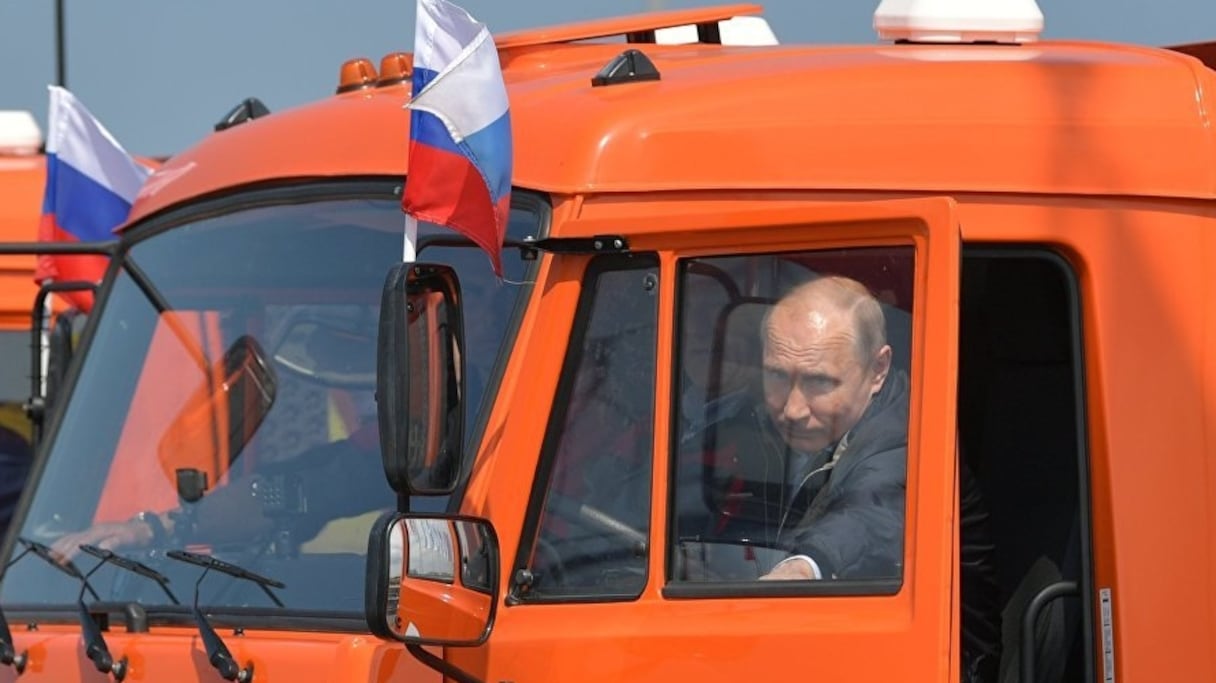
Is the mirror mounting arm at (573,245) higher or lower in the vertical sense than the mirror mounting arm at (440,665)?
higher

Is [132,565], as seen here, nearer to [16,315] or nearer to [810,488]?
[810,488]

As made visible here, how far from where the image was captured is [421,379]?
2.78 metres

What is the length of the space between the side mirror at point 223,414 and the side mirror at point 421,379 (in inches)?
30.7

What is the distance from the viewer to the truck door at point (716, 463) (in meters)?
2.85

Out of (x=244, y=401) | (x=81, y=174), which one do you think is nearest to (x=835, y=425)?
(x=244, y=401)

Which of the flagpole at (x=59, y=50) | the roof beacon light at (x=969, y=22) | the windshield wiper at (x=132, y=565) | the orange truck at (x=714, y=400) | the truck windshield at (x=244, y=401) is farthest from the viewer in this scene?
the flagpole at (x=59, y=50)

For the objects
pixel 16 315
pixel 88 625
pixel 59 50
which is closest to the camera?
pixel 88 625

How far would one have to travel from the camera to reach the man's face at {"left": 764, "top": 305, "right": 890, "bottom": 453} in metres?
3.00

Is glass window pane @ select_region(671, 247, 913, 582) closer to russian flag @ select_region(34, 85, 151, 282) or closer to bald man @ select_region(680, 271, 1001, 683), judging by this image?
bald man @ select_region(680, 271, 1001, 683)

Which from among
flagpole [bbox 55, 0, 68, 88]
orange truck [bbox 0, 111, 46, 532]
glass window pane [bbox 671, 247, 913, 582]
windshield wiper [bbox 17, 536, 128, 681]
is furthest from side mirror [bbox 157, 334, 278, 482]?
flagpole [bbox 55, 0, 68, 88]

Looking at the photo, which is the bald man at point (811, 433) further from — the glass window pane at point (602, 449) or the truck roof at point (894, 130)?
the truck roof at point (894, 130)

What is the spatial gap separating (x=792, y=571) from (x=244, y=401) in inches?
43.4

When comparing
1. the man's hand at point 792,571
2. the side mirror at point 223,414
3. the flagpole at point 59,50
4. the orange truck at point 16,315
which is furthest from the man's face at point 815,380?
the flagpole at point 59,50

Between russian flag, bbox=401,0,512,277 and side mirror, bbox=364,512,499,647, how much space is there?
0.43 metres
